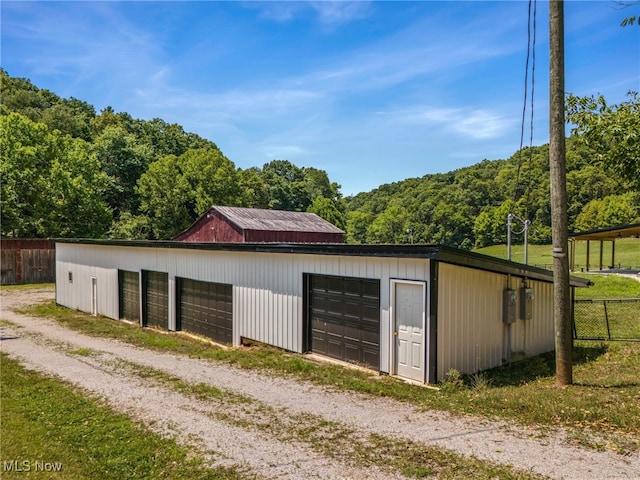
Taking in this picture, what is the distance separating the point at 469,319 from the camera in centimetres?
922

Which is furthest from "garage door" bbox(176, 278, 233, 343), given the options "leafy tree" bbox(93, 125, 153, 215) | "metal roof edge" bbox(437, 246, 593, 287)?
"leafy tree" bbox(93, 125, 153, 215)

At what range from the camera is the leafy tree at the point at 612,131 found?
28.7ft

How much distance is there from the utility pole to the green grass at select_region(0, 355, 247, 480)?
19.5 feet

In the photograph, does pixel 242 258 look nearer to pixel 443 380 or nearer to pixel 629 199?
pixel 443 380

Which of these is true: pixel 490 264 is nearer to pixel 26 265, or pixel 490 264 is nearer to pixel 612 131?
pixel 612 131

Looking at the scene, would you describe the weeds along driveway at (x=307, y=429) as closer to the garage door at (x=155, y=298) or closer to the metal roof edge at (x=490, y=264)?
the metal roof edge at (x=490, y=264)

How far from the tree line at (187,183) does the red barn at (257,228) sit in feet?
44.3

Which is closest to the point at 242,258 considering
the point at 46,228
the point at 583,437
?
the point at 583,437

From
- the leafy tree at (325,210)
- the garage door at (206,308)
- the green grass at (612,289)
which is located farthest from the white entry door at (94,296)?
the leafy tree at (325,210)

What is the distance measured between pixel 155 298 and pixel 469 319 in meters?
11.9

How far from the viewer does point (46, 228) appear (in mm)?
36250

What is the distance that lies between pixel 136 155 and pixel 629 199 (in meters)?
68.4

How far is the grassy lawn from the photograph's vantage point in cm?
613

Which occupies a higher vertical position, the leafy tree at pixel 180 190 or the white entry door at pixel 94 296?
the leafy tree at pixel 180 190
